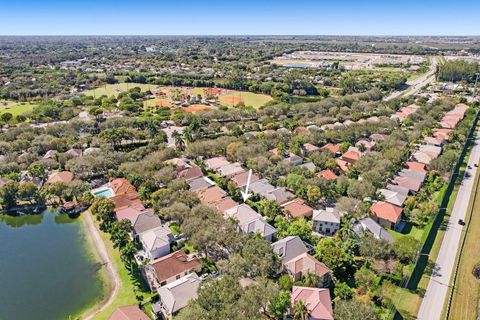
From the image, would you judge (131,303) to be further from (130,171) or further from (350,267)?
(130,171)

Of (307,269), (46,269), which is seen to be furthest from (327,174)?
(46,269)

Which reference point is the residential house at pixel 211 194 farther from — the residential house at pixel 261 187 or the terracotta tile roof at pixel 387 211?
the terracotta tile roof at pixel 387 211

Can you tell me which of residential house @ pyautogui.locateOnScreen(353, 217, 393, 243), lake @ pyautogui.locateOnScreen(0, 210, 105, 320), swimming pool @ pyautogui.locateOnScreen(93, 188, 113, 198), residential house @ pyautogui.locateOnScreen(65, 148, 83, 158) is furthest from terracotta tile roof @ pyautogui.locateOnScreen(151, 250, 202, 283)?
residential house @ pyautogui.locateOnScreen(65, 148, 83, 158)

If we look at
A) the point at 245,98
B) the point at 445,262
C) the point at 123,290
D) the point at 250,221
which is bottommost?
the point at 123,290

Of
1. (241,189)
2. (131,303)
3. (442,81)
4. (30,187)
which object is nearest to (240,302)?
(131,303)

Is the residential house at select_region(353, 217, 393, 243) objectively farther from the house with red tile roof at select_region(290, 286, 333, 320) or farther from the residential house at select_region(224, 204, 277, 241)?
the house with red tile roof at select_region(290, 286, 333, 320)

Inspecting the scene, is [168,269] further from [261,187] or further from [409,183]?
[409,183]
